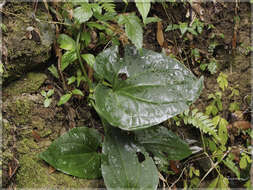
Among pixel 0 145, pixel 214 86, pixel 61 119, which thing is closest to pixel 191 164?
pixel 214 86

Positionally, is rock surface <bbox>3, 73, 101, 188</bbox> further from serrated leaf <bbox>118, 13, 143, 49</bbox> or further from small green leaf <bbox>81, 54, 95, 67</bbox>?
serrated leaf <bbox>118, 13, 143, 49</bbox>

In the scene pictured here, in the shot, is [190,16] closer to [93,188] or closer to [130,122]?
[130,122]

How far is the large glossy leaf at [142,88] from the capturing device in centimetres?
108

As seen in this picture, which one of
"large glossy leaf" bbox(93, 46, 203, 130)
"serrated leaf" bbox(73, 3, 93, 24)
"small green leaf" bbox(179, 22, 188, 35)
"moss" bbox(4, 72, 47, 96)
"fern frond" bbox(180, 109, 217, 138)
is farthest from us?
"small green leaf" bbox(179, 22, 188, 35)

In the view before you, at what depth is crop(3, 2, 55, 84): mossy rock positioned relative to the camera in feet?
4.17

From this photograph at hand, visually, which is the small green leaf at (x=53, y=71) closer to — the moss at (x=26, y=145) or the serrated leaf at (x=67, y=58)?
the serrated leaf at (x=67, y=58)

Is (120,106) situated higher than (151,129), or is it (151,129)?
(120,106)

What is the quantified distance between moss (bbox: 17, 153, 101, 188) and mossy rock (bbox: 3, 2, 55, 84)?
1.54 ft

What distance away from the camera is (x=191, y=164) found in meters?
1.57

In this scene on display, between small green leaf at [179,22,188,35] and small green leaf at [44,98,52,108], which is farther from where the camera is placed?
small green leaf at [179,22,188,35]

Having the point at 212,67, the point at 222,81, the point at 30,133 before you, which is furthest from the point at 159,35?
the point at 30,133

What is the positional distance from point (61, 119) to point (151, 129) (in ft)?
1.74

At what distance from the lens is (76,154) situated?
1188 millimetres

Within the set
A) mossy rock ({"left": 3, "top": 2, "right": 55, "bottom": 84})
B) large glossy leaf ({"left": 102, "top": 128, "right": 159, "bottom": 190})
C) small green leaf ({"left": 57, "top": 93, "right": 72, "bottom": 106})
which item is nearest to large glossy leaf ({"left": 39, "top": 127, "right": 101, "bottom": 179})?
large glossy leaf ({"left": 102, "top": 128, "right": 159, "bottom": 190})
